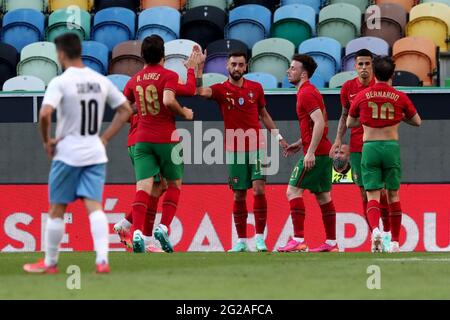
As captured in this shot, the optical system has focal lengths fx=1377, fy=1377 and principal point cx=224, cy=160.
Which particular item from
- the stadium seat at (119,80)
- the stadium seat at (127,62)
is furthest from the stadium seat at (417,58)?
the stadium seat at (119,80)

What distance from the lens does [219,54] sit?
18.3 meters

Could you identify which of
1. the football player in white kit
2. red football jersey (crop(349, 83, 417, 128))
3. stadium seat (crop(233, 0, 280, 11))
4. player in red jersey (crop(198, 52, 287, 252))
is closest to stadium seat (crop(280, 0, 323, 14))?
stadium seat (crop(233, 0, 280, 11))

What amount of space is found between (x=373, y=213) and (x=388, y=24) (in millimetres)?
6079

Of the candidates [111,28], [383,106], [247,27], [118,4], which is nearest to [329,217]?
[383,106]

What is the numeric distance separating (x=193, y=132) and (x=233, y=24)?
12.1ft

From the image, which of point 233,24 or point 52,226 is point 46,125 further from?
point 233,24

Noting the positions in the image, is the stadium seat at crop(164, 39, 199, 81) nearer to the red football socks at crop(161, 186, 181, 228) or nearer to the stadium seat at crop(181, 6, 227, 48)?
the stadium seat at crop(181, 6, 227, 48)

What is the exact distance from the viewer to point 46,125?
9.38m

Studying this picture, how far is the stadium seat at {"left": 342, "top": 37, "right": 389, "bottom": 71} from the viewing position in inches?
717

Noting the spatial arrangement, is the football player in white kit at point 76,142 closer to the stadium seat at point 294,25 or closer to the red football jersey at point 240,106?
the red football jersey at point 240,106

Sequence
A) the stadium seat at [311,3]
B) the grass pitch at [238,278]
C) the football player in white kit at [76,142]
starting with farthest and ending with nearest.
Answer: the stadium seat at [311,3]
the football player in white kit at [76,142]
the grass pitch at [238,278]

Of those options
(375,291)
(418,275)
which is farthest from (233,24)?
(375,291)

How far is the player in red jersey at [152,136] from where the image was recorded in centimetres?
1328

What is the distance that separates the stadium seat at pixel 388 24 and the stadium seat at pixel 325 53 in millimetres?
688
